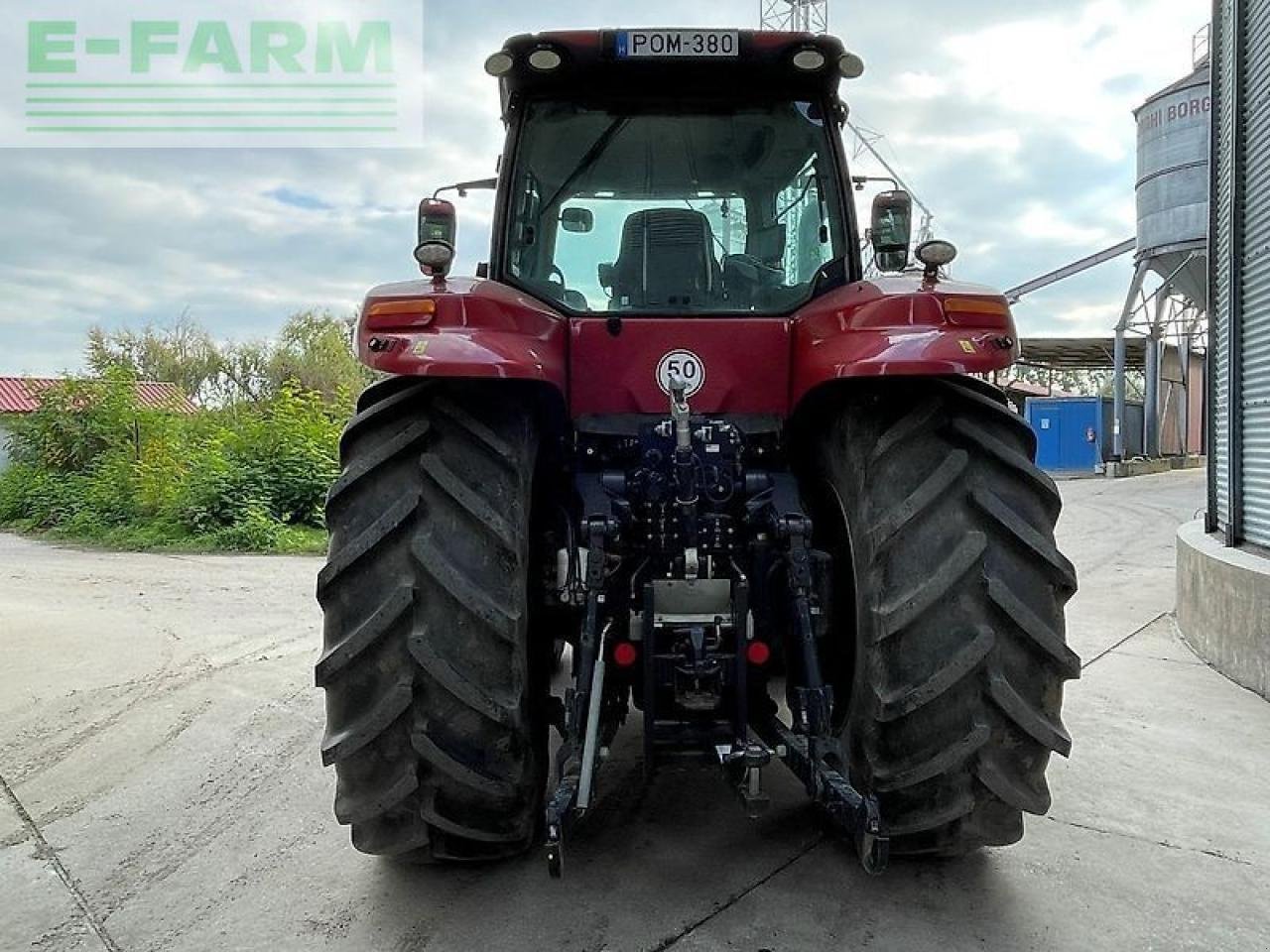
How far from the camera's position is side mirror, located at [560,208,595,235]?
2869 millimetres

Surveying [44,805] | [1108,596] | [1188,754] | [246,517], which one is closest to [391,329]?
[44,805]

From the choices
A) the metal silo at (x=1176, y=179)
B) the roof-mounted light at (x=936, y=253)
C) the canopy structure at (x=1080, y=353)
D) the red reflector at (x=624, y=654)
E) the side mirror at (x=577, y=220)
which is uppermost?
the metal silo at (x=1176, y=179)

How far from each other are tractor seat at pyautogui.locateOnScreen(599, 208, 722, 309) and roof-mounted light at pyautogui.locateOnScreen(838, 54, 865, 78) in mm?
606

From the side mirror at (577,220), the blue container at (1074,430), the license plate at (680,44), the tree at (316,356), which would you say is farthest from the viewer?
the tree at (316,356)

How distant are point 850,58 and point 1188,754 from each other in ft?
9.56

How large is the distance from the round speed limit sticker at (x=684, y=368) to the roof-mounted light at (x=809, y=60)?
92 cm

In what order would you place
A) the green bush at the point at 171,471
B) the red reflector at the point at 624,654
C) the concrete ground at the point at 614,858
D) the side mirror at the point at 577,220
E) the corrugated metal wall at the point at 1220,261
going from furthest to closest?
the green bush at the point at 171,471 < the corrugated metal wall at the point at 1220,261 < the side mirror at the point at 577,220 < the red reflector at the point at 624,654 < the concrete ground at the point at 614,858

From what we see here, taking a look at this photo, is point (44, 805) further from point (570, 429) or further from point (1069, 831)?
point (1069, 831)

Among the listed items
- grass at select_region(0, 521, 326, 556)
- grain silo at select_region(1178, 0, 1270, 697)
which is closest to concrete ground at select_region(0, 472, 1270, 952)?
grain silo at select_region(1178, 0, 1270, 697)

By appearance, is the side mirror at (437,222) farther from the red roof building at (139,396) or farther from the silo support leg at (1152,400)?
the silo support leg at (1152,400)

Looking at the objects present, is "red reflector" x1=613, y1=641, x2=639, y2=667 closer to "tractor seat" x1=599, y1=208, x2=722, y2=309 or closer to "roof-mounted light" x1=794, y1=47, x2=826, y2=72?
"tractor seat" x1=599, y1=208, x2=722, y2=309

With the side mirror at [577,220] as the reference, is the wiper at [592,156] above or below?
above

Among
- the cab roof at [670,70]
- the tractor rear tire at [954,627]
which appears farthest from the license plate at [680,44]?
the tractor rear tire at [954,627]

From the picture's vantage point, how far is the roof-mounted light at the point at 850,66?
8.74ft
